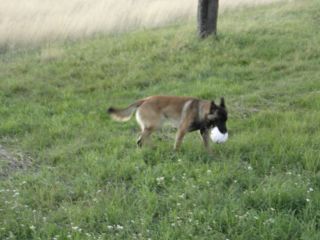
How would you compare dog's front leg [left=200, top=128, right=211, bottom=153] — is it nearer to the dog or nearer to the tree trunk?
the dog

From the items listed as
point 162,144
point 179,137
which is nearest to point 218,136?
point 179,137

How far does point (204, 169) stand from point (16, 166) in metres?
2.34

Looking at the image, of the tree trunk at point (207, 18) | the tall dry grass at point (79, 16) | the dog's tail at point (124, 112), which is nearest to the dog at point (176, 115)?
the dog's tail at point (124, 112)

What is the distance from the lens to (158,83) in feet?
34.0

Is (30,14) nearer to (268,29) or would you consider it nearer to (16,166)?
(268,29)

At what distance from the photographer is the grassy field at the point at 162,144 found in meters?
4.85

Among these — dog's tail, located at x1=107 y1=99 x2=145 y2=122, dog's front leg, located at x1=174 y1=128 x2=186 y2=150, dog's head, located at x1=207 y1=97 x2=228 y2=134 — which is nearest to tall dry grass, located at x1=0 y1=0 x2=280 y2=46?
dog's tail, located at x1=107 y1=99 x2=145 y2=122

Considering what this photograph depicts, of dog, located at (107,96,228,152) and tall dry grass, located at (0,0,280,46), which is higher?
tall dry grass, located at (0,0,280,46)

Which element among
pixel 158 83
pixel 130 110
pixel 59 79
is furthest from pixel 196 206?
pixel 59 79

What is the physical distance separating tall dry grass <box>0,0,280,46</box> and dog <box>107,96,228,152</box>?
8887 mm

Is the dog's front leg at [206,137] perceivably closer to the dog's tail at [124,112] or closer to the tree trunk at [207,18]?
the dog's tail at [124,112]

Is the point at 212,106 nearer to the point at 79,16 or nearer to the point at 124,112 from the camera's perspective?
the point at 124,112

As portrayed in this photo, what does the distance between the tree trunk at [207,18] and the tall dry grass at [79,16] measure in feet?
11.3

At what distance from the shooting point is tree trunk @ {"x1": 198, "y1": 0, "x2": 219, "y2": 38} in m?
12.7
